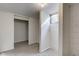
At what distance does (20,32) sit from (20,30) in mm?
89

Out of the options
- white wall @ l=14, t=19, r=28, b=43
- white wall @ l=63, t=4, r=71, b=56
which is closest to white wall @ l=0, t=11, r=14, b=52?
white wall @ l=14, t=19, r=28, b=43

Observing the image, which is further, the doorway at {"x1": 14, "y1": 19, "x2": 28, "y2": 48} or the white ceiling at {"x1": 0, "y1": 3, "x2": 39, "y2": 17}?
the doorway at {"x1": 14, "y1": 19, "x2": 28, "y2": 48}

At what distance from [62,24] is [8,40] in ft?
7.65

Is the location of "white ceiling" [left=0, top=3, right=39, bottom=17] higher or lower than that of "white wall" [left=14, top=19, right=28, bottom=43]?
higher

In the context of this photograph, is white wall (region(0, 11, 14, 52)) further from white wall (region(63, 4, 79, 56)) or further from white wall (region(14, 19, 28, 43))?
white wall (region(63, 4, 79, 56))

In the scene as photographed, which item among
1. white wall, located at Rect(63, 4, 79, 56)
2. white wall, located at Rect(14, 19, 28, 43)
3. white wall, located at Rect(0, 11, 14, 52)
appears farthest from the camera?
white wall, located at Rect(14, 19, 28, 43)

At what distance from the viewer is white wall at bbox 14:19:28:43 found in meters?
3.06

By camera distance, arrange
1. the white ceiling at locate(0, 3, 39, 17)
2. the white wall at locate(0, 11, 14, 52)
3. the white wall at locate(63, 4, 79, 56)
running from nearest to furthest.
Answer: the white wall at locate(63, 4, 79, 56), the white ceiling at locate(0, 3, 39, 17), the white wall at locate(0, 11, 14, 52)

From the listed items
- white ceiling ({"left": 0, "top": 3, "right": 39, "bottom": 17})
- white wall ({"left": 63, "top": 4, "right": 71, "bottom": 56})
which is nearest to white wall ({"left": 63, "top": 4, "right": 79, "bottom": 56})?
white wall ({"left": 63, "top": 4, "right": 71, "bottom": 56})

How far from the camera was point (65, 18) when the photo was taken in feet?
3.21

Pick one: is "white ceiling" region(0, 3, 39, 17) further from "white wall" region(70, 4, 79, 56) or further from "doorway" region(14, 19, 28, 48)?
"doorway" region(14, 19, 28, 48)

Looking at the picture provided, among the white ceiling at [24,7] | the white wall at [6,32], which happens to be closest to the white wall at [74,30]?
the white ceiling at [24,7]

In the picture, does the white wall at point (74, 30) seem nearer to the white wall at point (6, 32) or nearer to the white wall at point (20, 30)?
the white wall at point (6, 32)

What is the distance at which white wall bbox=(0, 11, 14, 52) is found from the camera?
2.70 metres
